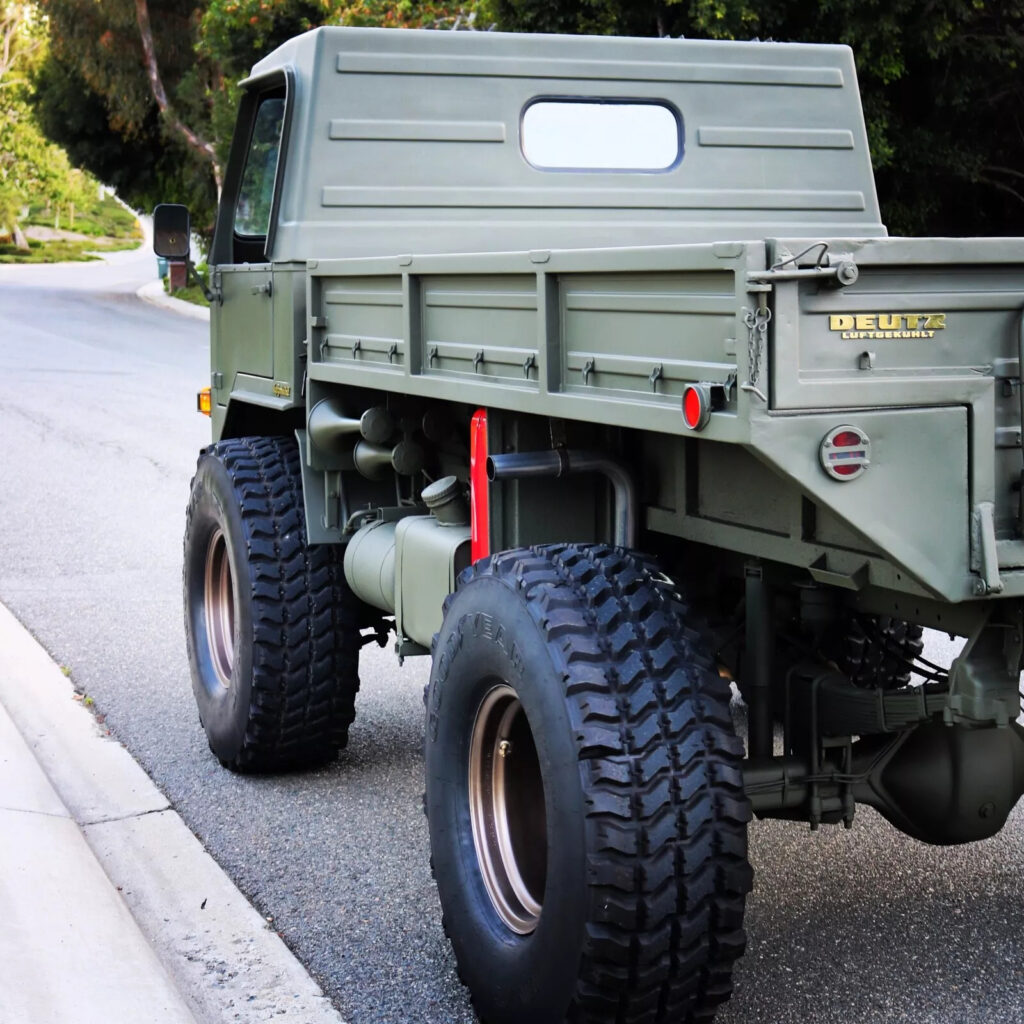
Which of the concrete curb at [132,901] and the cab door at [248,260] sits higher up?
the cab door at [248,260]

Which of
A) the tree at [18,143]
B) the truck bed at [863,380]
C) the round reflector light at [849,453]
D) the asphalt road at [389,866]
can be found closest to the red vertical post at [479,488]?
the truck bed at [863,380]

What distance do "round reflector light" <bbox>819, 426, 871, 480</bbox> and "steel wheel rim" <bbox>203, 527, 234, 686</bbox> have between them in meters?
3.45

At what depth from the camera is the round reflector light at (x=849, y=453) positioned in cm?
287

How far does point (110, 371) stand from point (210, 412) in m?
14.6

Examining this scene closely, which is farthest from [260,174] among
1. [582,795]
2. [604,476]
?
[582,795]

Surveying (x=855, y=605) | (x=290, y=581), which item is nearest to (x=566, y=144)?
(x=290, y=581)

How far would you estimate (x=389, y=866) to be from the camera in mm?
4902

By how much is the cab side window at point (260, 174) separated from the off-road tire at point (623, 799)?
2.59 metres

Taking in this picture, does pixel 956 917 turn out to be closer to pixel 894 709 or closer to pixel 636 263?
pixel 894 709

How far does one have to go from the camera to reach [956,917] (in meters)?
4.44

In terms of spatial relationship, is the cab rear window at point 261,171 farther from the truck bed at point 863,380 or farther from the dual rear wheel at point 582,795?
the truck bed at point 863,380

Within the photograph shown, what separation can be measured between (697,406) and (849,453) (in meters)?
0.28

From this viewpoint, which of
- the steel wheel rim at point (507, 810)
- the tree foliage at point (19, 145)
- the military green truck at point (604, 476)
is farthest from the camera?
the tree foliage at point (19, 145)

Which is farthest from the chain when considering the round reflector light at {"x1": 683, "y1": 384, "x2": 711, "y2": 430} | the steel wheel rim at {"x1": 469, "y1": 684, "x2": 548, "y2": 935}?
the steel wheel rim at {"x1": 469, "y1": 684, "x2": 548, "y2": 935}
